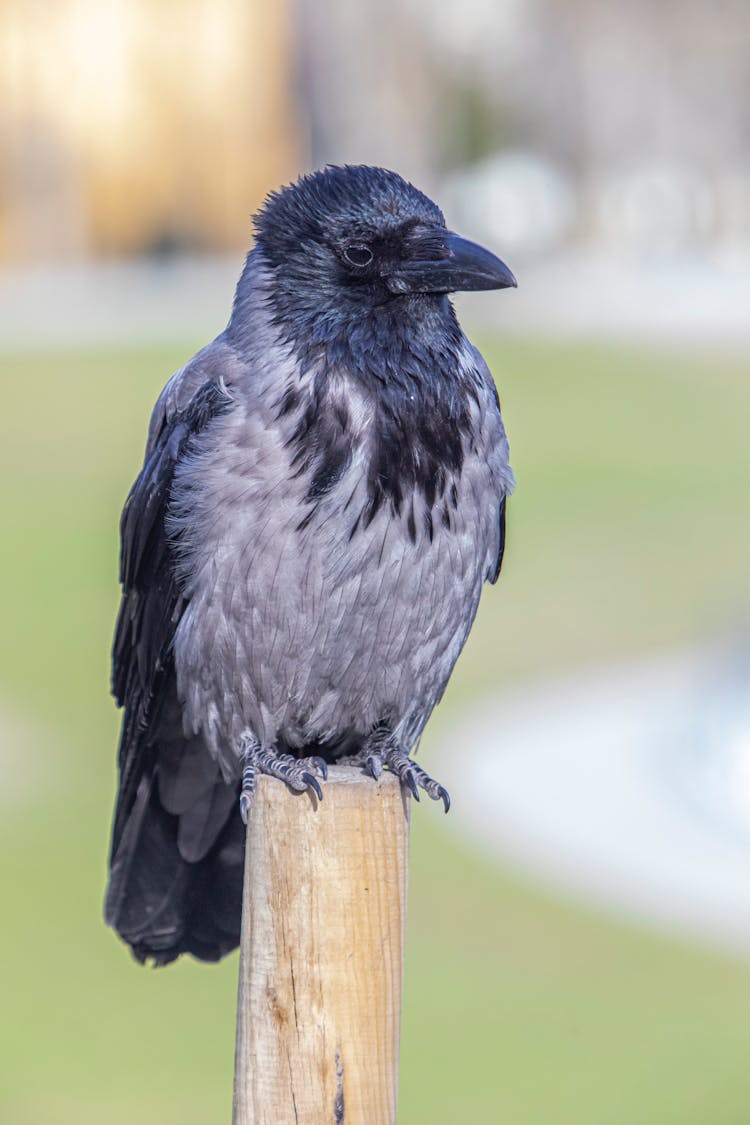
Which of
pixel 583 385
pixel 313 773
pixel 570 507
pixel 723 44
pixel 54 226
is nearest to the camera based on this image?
pixel 313 773

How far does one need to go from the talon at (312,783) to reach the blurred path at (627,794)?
507 cm

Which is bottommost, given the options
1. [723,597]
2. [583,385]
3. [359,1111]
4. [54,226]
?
[359,1111]

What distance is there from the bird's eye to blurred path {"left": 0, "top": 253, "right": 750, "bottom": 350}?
75.7ft

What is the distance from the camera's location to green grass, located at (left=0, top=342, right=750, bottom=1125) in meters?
6.94

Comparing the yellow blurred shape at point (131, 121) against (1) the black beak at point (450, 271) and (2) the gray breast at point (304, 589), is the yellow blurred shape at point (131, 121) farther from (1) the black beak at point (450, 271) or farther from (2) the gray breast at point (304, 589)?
(1) the black beak at point (450, 271)

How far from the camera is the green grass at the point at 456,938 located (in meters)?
6.94

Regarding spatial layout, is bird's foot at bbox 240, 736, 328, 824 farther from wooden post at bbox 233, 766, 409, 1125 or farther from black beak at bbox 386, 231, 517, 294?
black beak at bbox 386, 231, 517, 294

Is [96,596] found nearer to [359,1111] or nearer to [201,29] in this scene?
[359,1111]

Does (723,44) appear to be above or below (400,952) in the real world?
above

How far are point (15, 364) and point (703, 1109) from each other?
2214 cm

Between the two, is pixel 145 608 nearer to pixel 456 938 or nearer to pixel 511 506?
pixel 456 938

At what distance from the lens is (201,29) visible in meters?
38.3

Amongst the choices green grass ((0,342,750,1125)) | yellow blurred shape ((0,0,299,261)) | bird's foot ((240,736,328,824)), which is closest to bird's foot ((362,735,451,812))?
bird's foot ((240,736,328,824))

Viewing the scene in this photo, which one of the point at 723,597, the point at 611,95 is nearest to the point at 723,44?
the point at 611,95
